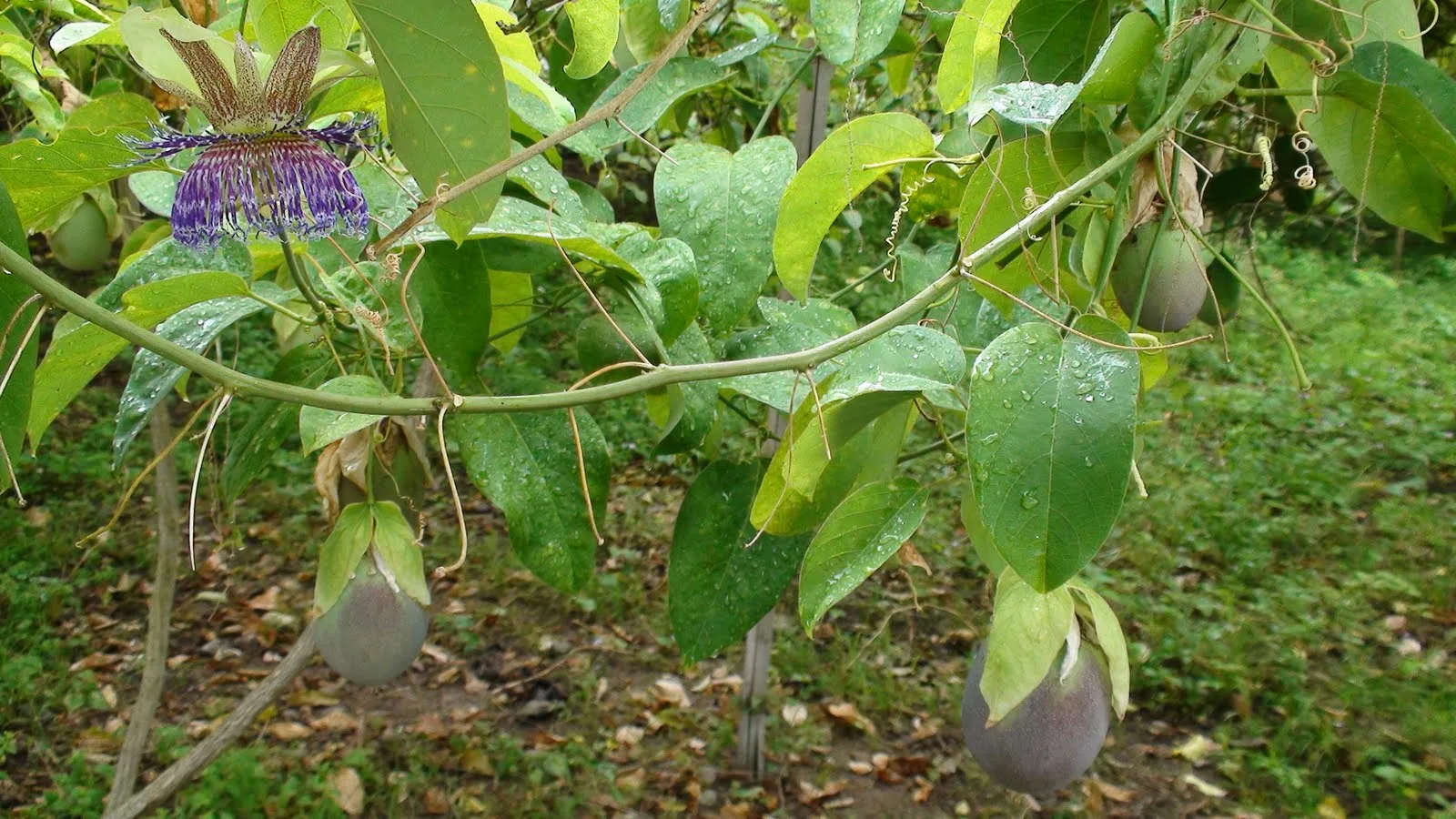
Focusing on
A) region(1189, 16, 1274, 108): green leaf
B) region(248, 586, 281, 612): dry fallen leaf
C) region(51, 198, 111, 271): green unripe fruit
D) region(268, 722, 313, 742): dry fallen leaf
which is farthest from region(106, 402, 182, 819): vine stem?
region(1189, 16, 1274, 108): green leaf

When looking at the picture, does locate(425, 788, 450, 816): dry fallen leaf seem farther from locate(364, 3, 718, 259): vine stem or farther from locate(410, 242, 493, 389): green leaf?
locate(364, 3, 718, 259): vine stem

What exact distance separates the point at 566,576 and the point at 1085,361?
39 centimetres

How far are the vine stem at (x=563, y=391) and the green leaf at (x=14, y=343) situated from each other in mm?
12

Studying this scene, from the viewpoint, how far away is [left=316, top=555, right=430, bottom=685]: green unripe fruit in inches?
27.2

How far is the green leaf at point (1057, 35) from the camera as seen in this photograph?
0.60m

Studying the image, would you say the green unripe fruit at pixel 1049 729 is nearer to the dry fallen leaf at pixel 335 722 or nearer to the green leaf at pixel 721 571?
the green leaf at pixel 721 571

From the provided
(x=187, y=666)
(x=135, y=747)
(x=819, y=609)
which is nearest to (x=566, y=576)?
(x=819, y=609)

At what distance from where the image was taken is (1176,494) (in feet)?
8.45

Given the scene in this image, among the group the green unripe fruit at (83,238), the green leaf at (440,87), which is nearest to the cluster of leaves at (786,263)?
the green leaf at (440,87)

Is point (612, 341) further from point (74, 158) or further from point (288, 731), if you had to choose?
point (288, 731)

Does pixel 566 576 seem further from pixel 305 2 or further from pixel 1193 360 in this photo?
pixel 1193 360

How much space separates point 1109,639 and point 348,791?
1538 mm

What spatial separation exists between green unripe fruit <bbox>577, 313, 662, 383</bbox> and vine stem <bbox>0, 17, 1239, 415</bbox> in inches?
8.3

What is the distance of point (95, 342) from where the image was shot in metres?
0.54
